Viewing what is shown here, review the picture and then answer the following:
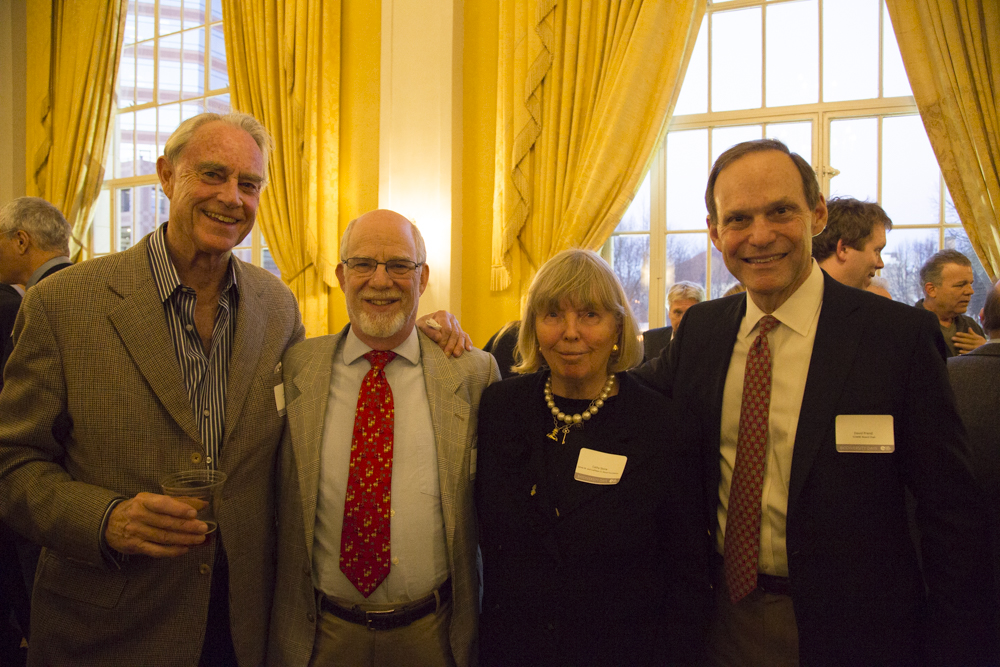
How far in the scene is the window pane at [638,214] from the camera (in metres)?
4.50

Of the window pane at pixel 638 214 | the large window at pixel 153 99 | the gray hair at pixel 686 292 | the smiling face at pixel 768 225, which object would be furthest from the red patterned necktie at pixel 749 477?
the large window at pixel 153 99

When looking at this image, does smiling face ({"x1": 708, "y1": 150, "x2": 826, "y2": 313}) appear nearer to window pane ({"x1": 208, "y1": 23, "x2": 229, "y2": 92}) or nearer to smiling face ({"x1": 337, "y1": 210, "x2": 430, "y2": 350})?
smiling face ({"x1": 337, "y1": 210, "x2": 430, "y2": 350})

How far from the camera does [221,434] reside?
1.49 m

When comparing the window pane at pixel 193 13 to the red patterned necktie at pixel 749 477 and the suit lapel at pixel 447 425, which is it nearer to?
the suit lapel at pixel 447 425

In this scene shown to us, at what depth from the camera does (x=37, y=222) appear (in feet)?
9.18

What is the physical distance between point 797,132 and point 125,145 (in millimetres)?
7315

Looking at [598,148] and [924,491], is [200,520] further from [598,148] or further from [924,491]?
[598,148]

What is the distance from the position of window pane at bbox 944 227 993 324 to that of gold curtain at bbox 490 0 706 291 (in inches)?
78.7

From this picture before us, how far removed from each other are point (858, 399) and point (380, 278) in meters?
1.25

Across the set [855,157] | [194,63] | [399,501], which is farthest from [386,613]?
[194,63]

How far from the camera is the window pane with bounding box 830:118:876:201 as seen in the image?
3.95 m

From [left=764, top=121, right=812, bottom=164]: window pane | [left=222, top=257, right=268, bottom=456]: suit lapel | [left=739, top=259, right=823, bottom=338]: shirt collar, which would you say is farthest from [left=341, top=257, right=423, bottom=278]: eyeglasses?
[left=764, top=121, right=812, bottom=164]: window pane

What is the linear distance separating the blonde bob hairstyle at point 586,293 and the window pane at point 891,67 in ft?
11.5

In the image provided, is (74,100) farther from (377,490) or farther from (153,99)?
(377,490)
